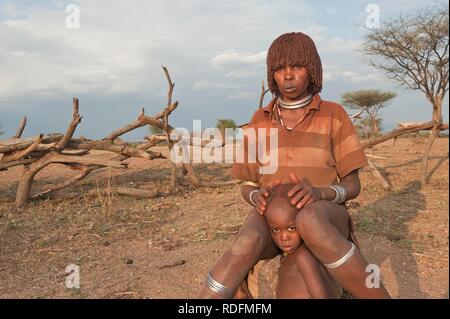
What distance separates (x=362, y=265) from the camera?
6.12ft

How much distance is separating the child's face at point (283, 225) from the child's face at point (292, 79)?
59 cm

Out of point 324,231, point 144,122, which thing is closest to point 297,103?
point 324,231

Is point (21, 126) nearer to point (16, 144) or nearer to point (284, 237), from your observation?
point (16, 144)

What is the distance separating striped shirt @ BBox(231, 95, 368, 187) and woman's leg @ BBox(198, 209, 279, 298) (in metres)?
0.31

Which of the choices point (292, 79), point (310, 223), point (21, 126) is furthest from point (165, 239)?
point (21, 126)

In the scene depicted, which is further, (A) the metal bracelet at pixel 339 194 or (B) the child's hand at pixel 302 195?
(A) the metal bracelet at pixel 339 194

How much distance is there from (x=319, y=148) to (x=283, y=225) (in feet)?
1.53

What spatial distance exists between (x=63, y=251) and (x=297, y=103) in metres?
3.11

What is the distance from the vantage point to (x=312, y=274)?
2.00 m

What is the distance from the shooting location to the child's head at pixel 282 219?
200cm

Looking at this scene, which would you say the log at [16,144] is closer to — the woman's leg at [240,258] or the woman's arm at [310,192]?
the woman's leg at [240,258]

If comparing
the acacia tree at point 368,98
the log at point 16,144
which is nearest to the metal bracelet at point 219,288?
the log at point 16,144

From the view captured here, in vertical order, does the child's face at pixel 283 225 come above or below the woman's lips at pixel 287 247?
above

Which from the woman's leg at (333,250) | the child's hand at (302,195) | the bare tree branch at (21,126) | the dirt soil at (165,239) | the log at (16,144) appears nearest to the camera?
the woman's leg at (333,250)
